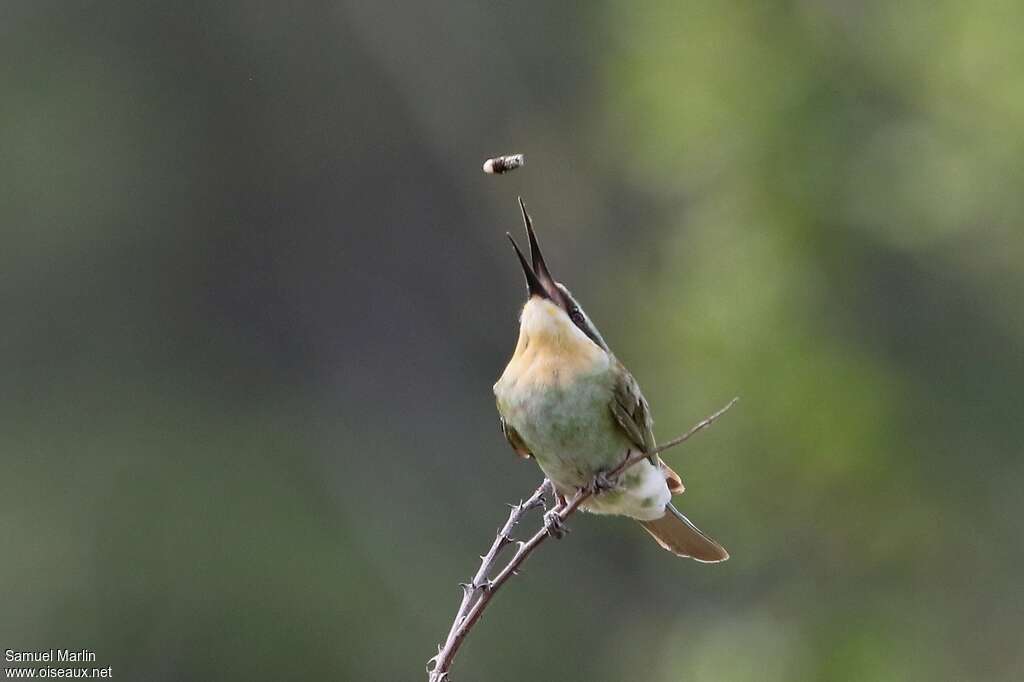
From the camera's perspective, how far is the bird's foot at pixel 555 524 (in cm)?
390

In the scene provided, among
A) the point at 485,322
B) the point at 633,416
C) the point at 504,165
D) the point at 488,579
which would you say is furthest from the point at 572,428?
the point at 485,322

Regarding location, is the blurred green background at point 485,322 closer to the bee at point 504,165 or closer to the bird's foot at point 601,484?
the bird's foot at point 601,484

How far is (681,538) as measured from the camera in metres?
5.07

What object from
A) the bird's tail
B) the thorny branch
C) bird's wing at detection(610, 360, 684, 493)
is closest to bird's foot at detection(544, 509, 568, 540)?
the thorny branch

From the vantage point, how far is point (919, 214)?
8.59m

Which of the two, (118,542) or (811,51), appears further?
(118,542)

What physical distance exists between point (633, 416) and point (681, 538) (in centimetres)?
49

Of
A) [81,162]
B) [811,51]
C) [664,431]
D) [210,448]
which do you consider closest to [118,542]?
[210,448]

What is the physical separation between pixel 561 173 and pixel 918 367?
3682 millimetres

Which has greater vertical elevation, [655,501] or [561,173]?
[655,501]

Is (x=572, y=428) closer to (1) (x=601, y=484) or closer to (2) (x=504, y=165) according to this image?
(1) (x=601, y=484)

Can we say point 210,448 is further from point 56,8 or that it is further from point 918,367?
point 918,367

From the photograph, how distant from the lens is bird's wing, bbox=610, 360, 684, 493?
4727 millimetres

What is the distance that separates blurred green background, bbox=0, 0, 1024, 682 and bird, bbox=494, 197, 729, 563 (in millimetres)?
3905
